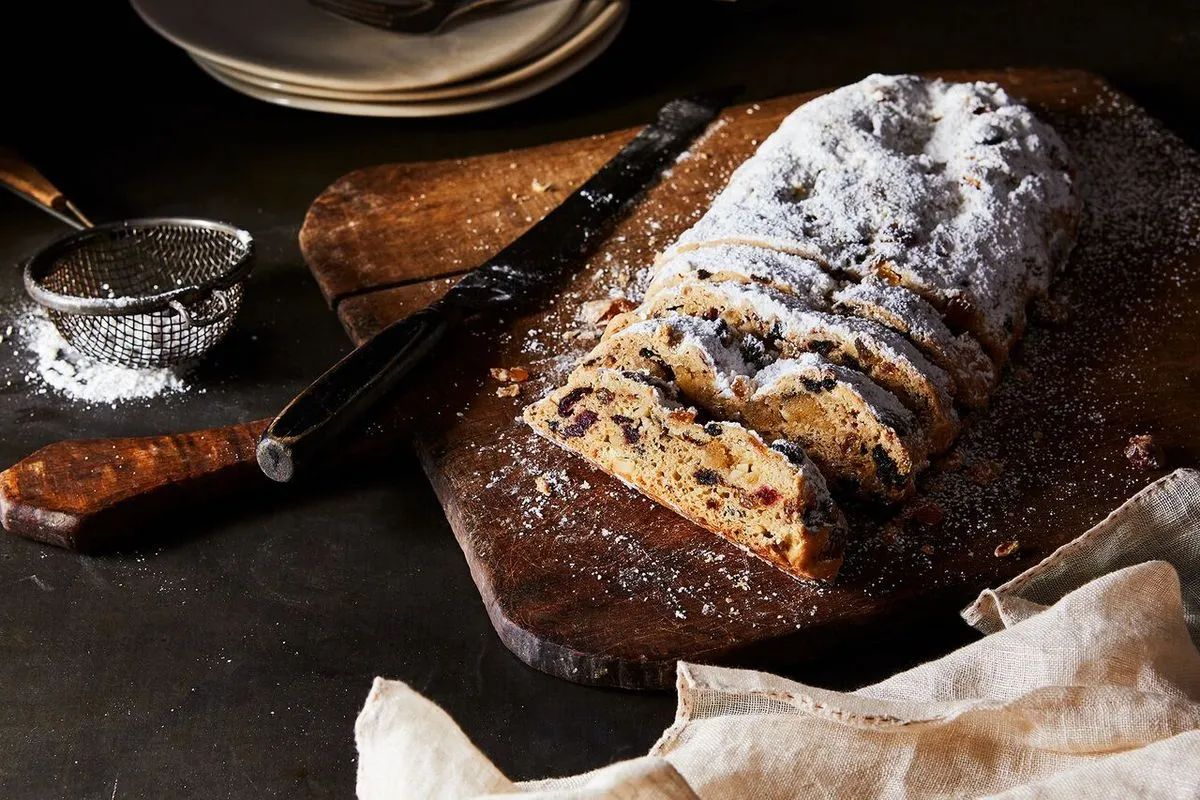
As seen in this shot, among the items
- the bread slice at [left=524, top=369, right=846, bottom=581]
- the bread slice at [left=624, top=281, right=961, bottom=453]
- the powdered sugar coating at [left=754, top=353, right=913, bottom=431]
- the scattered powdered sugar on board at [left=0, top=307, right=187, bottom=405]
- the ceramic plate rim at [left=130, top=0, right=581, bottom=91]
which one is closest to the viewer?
the bread slice at [left=524, top=369, right=846, bottom=581]

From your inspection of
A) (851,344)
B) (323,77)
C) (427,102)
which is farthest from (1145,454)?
(323,77)

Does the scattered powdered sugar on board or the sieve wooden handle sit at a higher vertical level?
the sieve wooden handle

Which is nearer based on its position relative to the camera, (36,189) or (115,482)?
(115,482)

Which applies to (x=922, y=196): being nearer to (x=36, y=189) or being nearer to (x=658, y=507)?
(x=658, y=507)

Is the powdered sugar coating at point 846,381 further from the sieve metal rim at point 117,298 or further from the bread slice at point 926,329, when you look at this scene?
the sieve metal rim at point 117,298

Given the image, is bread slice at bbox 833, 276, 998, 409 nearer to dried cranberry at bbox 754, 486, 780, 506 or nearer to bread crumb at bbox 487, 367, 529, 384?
dried cranberry at bbox 754, 486, 780, 506

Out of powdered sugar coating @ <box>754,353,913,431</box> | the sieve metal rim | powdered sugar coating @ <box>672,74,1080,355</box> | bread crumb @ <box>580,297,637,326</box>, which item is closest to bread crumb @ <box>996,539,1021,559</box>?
powdered sugar coating @ <box>754,353,913,431</box>

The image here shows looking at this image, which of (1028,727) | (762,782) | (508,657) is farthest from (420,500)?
(1028,727)
